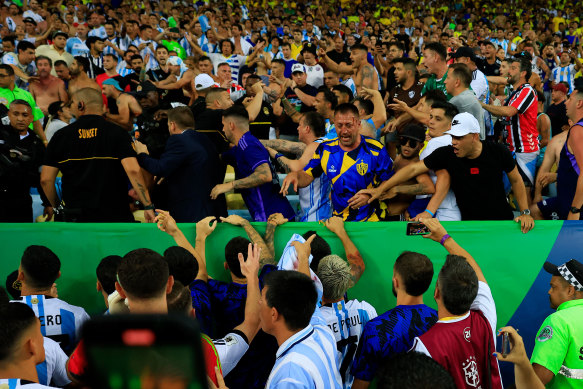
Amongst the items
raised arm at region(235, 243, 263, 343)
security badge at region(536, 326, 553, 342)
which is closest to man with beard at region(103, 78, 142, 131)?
raised arm at region(235, 243, 263, 343)

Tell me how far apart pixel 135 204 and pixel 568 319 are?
14.7 ft

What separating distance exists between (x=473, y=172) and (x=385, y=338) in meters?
2.05

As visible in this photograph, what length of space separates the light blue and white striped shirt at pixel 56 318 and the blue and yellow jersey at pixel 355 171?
7.78 ft

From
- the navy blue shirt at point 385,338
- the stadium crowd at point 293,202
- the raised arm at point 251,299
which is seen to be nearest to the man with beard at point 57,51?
the stadium crowd at point 293,202

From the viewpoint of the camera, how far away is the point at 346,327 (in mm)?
3072

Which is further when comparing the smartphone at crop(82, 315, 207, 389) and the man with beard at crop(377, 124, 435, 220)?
the man with beard at crop(377, 124, 435, 220)

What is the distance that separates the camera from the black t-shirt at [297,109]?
8.22 m

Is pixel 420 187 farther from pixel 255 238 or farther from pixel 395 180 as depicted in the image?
pixel 255 238

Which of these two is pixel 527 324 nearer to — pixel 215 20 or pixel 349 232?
pixel 349 232

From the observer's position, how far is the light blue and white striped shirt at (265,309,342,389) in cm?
222

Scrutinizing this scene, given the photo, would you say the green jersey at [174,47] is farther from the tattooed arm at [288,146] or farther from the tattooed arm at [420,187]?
the tattooed arm at [420,187]

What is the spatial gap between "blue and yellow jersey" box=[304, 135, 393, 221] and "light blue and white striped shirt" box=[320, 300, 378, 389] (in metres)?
1.69

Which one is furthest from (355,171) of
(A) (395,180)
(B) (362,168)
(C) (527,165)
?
(C) (527,165)

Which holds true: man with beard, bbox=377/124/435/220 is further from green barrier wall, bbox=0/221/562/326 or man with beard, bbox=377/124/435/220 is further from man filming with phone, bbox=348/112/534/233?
green barrier wall, bbox=0/221/562/326
